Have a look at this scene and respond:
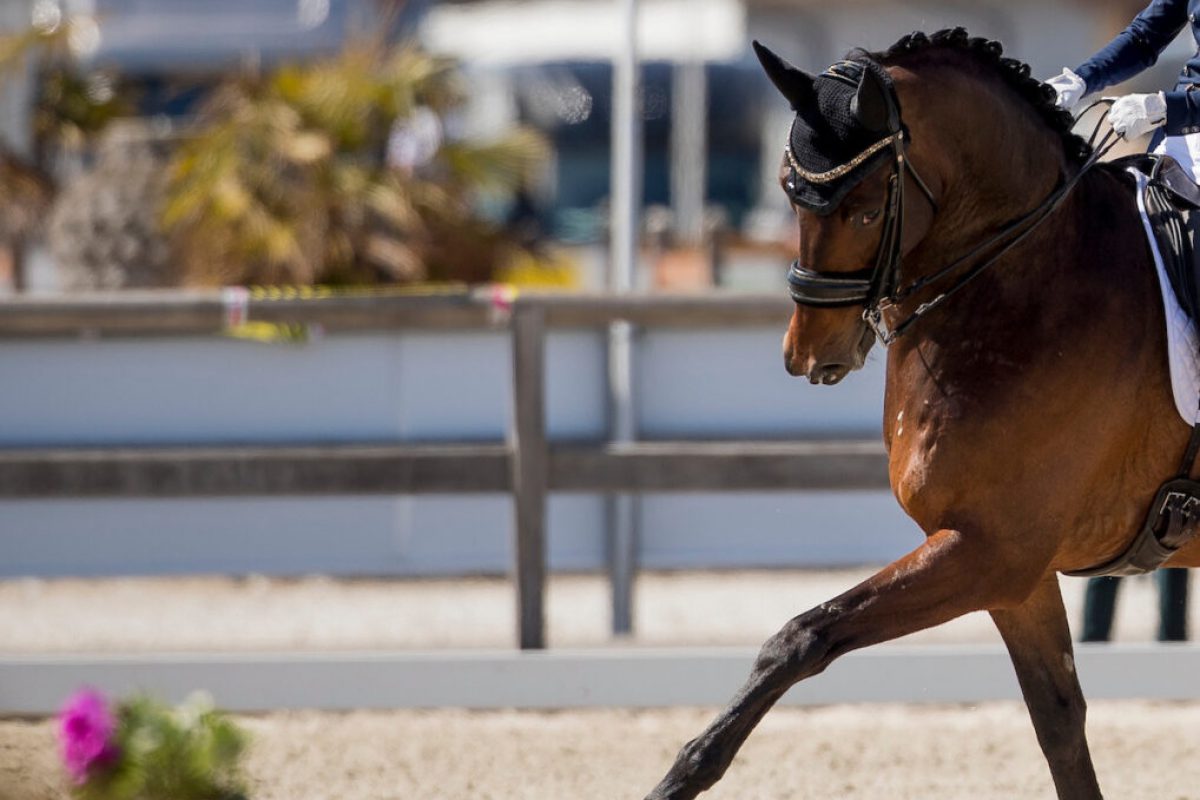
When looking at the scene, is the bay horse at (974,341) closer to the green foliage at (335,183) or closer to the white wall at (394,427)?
the white wall at (394,427)

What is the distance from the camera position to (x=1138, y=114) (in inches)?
169

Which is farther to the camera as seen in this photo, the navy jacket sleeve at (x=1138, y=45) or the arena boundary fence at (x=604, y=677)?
the arena boundary fence at (x=604, y=677)

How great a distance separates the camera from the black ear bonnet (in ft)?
12.7

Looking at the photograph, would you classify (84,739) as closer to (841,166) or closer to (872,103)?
(841,166)

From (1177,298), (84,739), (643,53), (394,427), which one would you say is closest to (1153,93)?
(1177,298)

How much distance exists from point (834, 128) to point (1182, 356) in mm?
1001

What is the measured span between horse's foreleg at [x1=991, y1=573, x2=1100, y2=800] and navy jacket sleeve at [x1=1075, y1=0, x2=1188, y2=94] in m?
1.29

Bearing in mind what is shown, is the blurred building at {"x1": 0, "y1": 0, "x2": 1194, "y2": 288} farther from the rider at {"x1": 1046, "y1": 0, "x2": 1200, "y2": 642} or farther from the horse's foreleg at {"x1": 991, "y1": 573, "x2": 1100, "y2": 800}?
the horse's foreleg at {"x1": 991, "y1": 573, "x2": 1100, "y2": 800}

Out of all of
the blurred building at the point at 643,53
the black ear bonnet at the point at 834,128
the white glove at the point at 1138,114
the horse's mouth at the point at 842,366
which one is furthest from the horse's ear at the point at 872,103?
the blurred building at the point at 643,53

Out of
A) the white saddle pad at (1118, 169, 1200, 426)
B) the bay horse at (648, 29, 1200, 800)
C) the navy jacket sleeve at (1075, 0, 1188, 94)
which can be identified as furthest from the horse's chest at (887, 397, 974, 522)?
the navy jacket sleeve at (1075, 0, 1188, 94)

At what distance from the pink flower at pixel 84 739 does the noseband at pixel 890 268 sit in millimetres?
1763

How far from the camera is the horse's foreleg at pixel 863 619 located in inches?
151

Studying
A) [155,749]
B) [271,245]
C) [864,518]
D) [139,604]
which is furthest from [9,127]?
[155,749]

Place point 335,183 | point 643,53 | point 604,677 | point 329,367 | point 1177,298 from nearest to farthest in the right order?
point 1177,298
point 604,677
point 329,367
point 335,183
point 643,53
